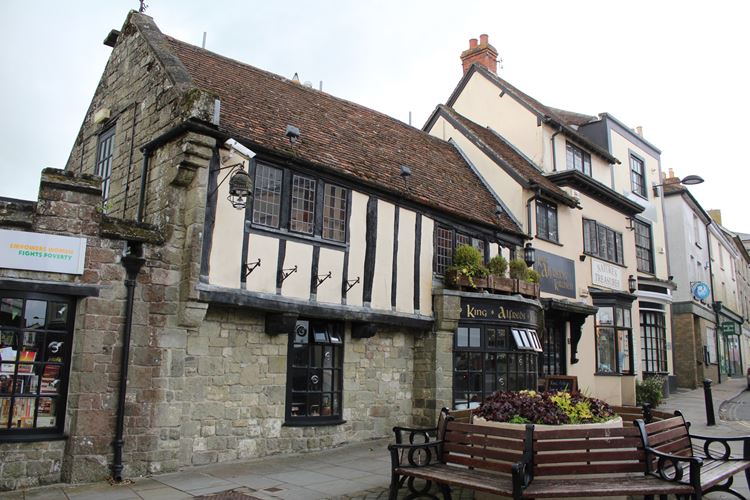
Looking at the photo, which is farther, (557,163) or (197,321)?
(557,163)

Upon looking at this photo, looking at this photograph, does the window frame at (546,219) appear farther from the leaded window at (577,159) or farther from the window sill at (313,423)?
the window sill at (313,423)

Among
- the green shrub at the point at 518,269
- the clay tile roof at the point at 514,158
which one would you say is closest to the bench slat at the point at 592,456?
the green shrub at the point at 518,269

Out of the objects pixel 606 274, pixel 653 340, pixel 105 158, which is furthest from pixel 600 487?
pixel 653 340

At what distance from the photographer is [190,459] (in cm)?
902

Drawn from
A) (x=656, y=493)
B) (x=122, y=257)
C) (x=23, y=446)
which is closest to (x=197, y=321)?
(x=122, y=257)

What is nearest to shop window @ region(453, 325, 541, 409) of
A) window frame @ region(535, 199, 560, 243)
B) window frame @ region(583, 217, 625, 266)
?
window frame @ region(535, 199, 560, 243)

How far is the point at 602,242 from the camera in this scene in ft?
64.4

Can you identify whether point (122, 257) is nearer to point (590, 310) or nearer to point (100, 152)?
point (100, 152)

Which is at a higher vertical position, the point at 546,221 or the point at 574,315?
the point at 546,221

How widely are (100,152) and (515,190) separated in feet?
34.5

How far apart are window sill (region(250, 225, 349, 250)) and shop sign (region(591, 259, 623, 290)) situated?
1033cm

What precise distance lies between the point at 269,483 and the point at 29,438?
3.17 meters

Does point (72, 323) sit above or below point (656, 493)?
above

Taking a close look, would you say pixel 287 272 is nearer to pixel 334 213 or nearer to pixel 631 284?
pixel 334 213
